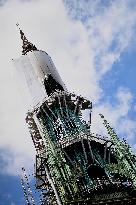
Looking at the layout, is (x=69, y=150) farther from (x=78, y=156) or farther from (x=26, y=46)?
(x=26, y=46)

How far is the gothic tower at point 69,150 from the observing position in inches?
1467

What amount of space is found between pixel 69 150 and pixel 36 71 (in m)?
12.1

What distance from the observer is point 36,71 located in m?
51.2

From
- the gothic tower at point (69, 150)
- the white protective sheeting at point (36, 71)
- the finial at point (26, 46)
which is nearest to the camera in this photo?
the gothic tower at point (69, 150)

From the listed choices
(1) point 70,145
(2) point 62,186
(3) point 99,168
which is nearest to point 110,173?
(3) point 99,168

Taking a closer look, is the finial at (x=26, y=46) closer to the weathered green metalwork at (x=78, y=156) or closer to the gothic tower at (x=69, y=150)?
the gothic tower at (x=69, y=150)

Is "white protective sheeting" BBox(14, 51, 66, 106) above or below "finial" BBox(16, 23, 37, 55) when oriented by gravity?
below

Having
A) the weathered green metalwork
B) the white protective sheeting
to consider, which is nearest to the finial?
the white protective sheeting

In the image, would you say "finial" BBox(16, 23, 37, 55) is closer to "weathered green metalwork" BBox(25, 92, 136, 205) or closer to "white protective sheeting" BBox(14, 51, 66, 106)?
"white protective sheeting" BBox(14, 51, 66, 106)

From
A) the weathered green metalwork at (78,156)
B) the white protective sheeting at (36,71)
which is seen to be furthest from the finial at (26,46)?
the weathered green metalwork at (78,156)

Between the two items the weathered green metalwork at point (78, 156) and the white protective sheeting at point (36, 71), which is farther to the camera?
the white protective sheeting at point (36, 71)

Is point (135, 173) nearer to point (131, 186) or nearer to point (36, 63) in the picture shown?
point (131, 186)

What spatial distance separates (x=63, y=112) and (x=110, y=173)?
9.33 meters

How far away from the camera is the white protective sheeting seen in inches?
1945
